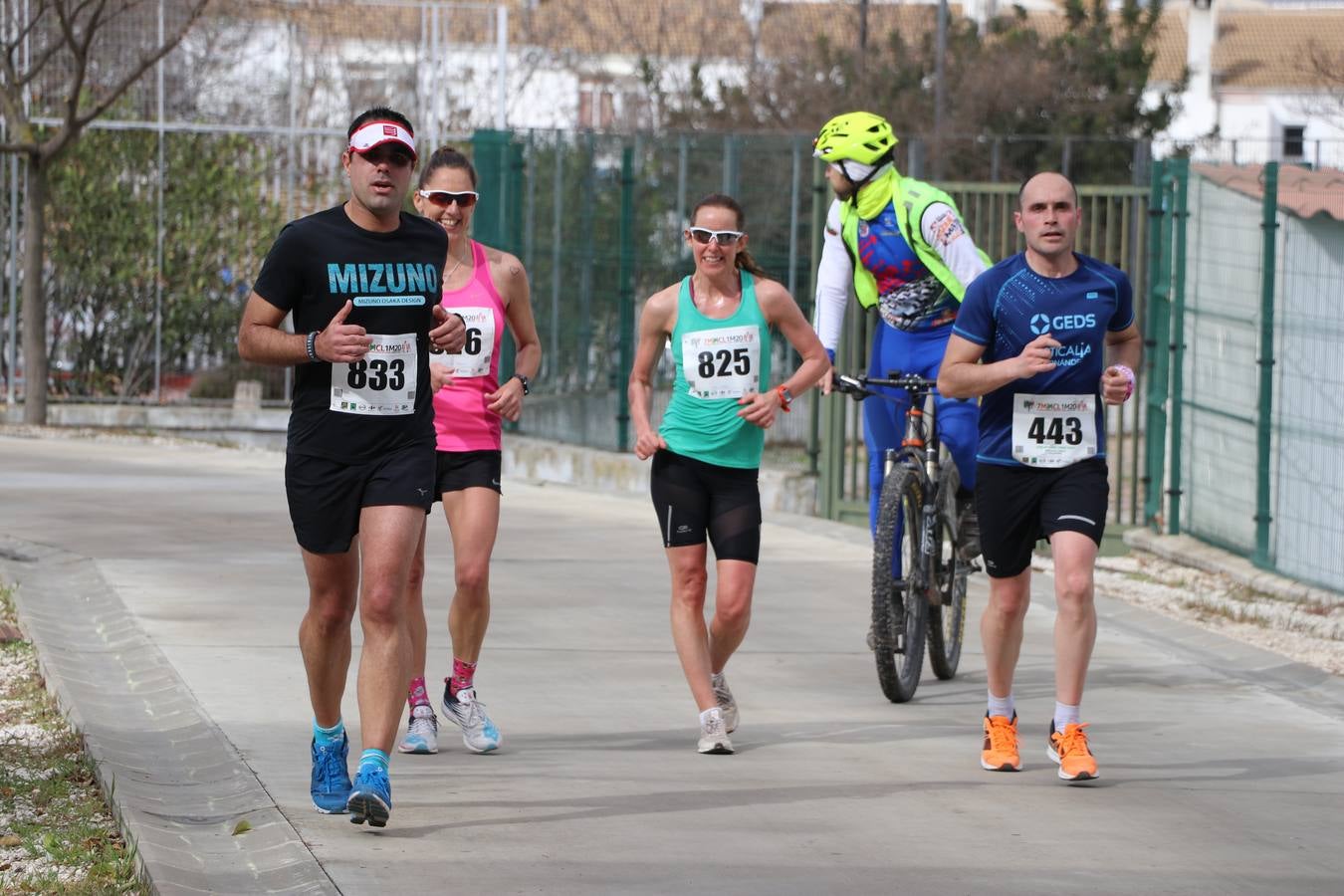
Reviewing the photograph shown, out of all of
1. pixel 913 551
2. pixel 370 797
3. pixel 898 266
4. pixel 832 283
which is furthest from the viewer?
pixel 832 283

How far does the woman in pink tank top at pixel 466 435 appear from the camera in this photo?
755 cm

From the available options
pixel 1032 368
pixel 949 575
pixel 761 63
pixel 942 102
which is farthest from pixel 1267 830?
pixel 761 63

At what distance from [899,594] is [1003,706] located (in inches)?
50.8

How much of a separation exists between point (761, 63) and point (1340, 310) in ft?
96.5

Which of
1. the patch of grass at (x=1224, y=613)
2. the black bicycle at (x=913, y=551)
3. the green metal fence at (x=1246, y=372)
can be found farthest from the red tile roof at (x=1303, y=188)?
the black bicycle at (x=913, y=551)

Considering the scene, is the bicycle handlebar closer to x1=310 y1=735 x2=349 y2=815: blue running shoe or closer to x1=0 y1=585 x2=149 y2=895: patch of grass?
x1=310 y1=735 x2=349 y2=815: blue running shoe

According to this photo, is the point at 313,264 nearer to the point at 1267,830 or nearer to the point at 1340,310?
the point at 1267,830

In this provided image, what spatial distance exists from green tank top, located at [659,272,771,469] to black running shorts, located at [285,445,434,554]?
1.73m

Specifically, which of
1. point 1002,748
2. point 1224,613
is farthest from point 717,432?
point 1224,613

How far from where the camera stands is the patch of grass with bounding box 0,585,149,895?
576 cm

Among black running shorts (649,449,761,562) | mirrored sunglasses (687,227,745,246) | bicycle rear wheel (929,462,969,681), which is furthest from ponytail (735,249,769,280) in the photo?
bicycle rear wheel (929,462,969,681)

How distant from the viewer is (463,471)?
7746mm

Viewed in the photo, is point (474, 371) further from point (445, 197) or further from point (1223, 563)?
point (1223, 563)

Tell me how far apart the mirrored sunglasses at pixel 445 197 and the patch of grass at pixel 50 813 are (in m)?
2.07
